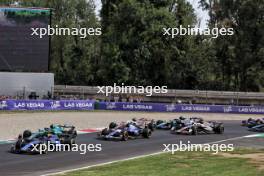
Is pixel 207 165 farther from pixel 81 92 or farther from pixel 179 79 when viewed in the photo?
pixel 179 79

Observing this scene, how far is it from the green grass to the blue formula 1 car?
3809 millimetres

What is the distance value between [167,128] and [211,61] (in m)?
41.1

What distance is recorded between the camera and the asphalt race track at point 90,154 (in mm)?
17375

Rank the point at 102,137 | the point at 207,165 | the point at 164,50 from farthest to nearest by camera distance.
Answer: the point at 164,50
the point at 102,137
the point at 207,165

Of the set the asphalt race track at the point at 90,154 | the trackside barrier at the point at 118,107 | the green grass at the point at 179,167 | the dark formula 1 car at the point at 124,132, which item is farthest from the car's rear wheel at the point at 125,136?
the trackside barrier at the point at 118,107

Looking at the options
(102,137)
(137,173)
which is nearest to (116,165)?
(137,173)

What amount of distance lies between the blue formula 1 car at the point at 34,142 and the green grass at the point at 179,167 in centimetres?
381

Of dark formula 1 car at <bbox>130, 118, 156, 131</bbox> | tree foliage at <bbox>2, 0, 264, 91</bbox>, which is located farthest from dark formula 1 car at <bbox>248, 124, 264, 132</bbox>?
tree foliage at <bbox>2, 0, 264, 91</bbox>

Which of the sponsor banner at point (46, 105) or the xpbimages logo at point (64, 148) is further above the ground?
the sponsor banner at point (46, 105)

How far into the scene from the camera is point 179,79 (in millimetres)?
71062

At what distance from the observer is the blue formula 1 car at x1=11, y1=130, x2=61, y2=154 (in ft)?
67.2

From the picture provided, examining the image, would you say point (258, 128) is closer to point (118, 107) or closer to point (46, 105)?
point (118, 107)

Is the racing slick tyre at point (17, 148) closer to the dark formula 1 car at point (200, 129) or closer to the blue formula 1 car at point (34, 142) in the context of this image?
the blue formula 1 car at point (34, 142)

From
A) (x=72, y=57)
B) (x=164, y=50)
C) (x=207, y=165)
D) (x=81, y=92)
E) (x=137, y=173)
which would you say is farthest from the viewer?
(x=72, y=57)
